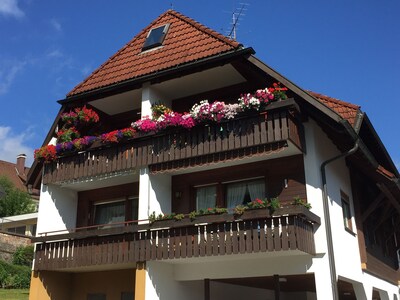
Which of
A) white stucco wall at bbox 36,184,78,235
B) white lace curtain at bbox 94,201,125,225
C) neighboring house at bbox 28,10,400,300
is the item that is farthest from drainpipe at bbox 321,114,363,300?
white stucco wall at bbox 36,184,78,235

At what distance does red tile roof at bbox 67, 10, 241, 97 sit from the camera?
15.1 metres

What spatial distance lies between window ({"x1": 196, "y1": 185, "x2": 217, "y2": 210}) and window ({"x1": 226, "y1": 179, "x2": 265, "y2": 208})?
1.52 feet

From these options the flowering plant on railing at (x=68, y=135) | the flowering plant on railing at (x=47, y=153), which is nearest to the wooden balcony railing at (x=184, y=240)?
the flowering plant on railing at (x=47, y=153)

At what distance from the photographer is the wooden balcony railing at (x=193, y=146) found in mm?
12766

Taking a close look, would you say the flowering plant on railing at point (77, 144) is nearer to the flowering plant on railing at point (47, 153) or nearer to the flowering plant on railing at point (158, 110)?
the flowering plant on railing at point (47, 153)

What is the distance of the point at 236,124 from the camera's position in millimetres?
13336

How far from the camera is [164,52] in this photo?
53.4 ft

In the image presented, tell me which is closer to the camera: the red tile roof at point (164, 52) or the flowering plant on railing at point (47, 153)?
the red tile roof at point (164, 52)

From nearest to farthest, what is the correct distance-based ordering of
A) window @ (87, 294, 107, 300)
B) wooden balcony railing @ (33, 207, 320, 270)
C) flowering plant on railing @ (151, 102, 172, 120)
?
wooden balcony railing @ (33, 207, 320, 270), flowering plant on railing @ (151, 102, 172, 120), window @ (87, 294, 107, 300)

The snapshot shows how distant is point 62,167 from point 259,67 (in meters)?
7.04

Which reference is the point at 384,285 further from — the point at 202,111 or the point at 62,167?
the point at 62,167

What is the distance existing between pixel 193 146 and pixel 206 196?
1953 mm

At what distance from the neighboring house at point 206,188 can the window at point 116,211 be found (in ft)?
0.16

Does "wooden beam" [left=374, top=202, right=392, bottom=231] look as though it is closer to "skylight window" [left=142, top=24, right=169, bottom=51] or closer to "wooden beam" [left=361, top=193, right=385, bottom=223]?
"wooden beam" [left=361, top=193, right=385, bottom=223]
